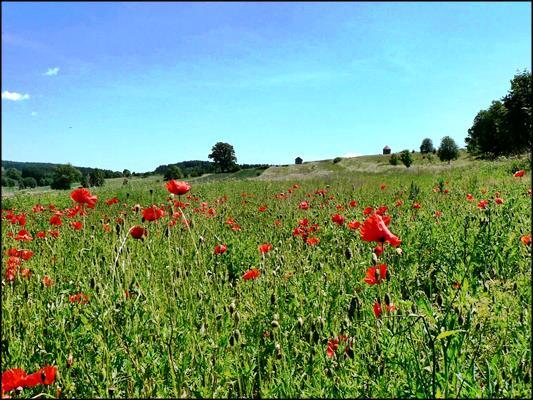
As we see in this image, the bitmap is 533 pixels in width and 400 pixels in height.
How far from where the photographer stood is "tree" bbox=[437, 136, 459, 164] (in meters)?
60.6

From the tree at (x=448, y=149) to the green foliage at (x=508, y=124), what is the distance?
1215cm

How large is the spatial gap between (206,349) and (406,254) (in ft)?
7.88

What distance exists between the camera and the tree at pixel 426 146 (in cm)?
8362

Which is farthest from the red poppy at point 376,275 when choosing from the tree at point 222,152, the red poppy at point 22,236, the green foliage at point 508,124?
the tree at point 222,152

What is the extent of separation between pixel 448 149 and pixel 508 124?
77.1 ft

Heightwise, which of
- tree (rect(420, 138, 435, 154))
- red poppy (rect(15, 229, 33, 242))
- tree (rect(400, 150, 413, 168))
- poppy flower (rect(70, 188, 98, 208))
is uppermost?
tree (rect(420, 138, 435, 154))

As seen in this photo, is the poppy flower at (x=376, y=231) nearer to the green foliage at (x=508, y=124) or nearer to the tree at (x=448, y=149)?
the green foliage at (x=508, y=124)

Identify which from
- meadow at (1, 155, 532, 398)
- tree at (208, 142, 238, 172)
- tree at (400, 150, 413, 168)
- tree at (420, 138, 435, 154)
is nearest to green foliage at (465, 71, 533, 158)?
tree at (400, 150, 413, 168)

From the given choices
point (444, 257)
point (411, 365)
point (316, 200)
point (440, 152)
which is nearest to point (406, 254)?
point (444, 257)

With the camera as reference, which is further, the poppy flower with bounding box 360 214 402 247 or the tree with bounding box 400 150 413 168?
the tree with bounding box 400 150 413 168

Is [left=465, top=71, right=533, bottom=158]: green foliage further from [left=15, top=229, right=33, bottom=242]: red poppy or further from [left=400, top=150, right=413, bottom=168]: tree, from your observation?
[left=15, top=229, right=33, bottom=242]: red poppy

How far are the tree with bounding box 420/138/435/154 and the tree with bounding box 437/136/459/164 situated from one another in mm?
21953

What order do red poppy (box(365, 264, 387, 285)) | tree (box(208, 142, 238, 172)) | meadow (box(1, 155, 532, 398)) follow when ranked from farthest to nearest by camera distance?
tree (box(208, 142, 238, 172)), red poppy (box(365, 264, 387, 285)), meadow (box(1, 155, 532, 398))

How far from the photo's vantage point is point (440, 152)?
62.6 meters
